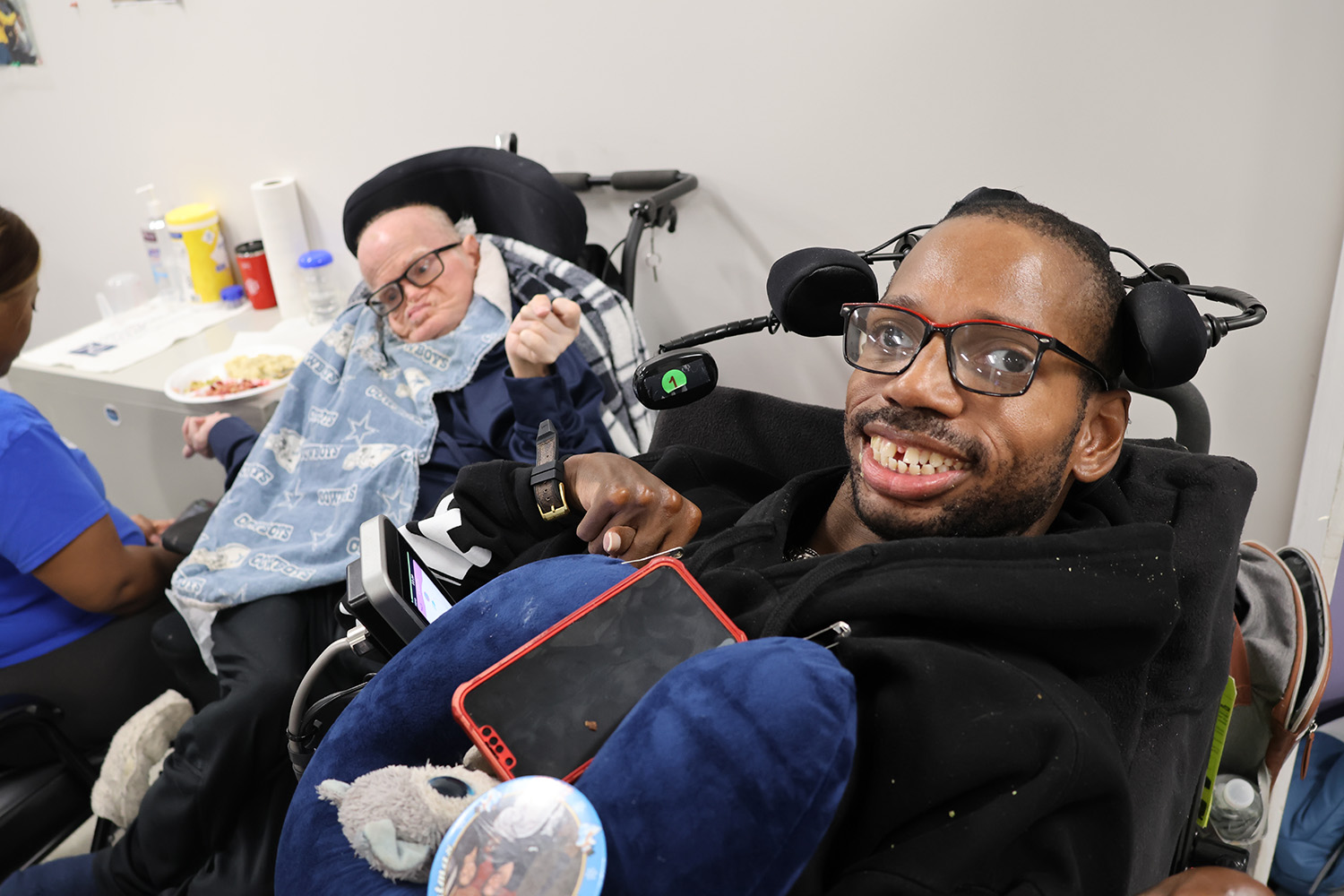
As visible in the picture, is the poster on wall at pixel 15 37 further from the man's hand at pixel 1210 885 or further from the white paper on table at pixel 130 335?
the man's hand at pixel 1210 885

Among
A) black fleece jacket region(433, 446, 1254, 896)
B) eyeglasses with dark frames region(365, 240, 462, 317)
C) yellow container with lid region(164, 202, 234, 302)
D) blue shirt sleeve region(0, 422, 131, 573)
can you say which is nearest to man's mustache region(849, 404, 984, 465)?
black fleece jacket region(433, 446, 1254, 896)

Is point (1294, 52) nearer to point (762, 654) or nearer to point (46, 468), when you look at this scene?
point (762, 654)

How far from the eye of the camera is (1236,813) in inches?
46.3

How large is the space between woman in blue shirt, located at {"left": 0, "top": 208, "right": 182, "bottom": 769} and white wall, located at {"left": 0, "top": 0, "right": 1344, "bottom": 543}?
115 cm

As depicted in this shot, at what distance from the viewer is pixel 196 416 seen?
2.21m

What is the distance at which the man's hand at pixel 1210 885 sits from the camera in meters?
0.80

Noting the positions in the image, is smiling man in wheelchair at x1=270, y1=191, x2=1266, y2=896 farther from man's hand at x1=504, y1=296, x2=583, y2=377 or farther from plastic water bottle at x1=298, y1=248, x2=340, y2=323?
plastic water bottle at x1=298, y1=248, x2=340, y2=323

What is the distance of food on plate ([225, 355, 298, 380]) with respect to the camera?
7.54 ft

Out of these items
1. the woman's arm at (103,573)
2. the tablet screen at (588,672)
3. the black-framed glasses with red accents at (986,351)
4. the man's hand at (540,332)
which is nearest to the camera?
the tablet screen at (588,672)

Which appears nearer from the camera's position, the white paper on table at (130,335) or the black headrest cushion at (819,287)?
the black headrest cushion at (819,287)

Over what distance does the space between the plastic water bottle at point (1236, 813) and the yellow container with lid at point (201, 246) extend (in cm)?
293

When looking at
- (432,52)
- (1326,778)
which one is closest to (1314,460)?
(1326,778)

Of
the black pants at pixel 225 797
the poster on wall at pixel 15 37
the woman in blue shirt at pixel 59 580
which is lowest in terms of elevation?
the black pants at pixel 225 797

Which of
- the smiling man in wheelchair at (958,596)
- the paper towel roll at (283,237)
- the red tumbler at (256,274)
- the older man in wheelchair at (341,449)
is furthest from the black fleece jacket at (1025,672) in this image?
the red tumbler at (256,274)
